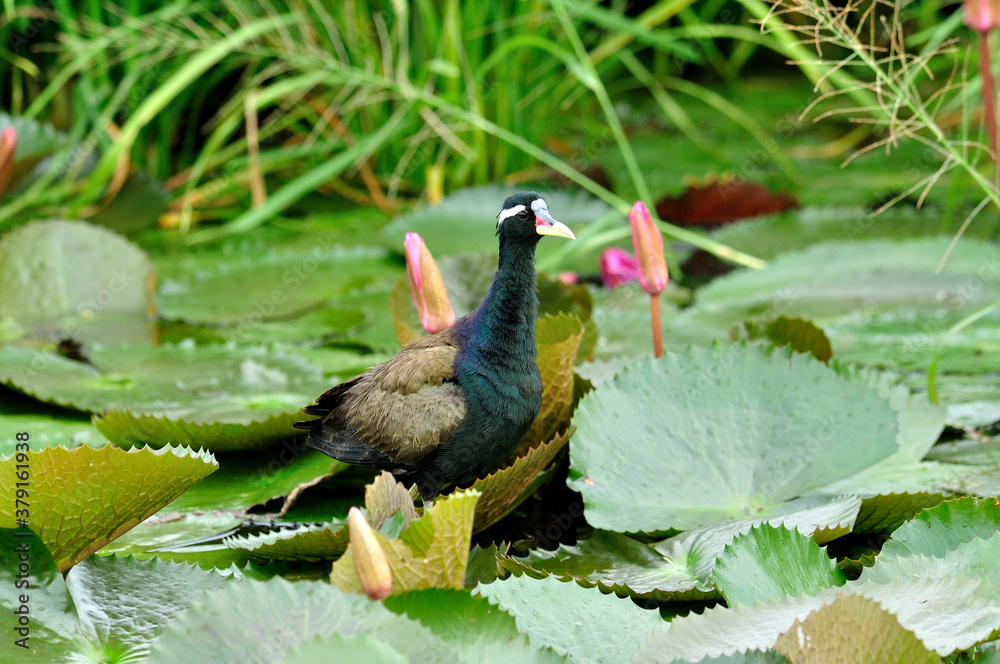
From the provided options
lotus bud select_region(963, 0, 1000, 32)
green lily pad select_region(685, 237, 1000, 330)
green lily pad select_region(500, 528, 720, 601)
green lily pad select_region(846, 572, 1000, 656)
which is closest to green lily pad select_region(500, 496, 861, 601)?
green lily pad select_region(500, 528, 720, 601)

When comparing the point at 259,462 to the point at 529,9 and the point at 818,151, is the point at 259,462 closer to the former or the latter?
the point at 529,9

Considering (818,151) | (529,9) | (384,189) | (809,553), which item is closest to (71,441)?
(809,553)

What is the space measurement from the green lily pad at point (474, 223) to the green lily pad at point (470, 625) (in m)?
1.98

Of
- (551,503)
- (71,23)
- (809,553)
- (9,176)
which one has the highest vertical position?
(71,23)

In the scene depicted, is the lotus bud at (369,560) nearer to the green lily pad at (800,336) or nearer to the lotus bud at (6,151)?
the green lily pad at (800,336)

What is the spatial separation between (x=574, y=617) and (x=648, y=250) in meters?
0.79

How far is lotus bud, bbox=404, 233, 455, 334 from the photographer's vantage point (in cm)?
161

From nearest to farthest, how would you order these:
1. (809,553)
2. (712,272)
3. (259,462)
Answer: (809,553) < (259,462) < (712,272)

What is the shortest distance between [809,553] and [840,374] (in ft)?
1.86

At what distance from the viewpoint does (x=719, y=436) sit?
1564mm

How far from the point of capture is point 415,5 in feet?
12.2

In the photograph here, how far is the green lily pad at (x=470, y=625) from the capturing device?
998mm

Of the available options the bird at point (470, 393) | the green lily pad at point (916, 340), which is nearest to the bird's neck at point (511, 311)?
the bird at point (470, 393)

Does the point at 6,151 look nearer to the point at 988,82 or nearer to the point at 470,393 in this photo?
the point at 470,393
